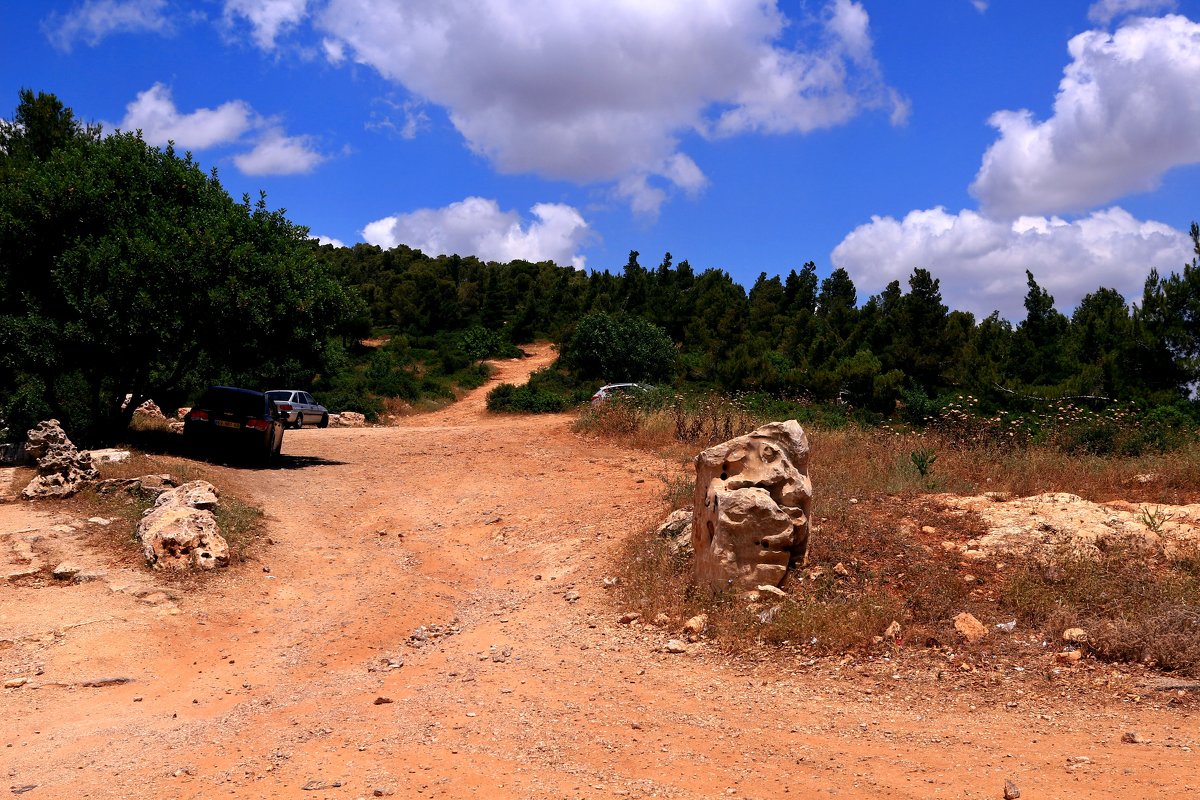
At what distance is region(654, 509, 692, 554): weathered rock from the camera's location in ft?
29.6

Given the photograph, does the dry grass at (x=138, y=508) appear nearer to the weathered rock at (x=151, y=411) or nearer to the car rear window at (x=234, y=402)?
the car rear window at (x=234, y=402)

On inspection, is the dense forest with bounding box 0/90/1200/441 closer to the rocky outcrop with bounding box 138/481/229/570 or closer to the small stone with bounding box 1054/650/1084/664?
the rocky outcrop with bounding box 138/481/229/570

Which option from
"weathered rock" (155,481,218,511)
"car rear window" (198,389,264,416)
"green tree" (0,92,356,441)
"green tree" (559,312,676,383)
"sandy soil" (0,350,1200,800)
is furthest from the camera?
"green tree" (559,312,676,383)

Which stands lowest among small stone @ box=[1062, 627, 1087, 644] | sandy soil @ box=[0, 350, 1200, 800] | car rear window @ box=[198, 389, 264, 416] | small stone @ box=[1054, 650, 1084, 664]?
sandy soil @ box=[0, 350, 1200, 800]

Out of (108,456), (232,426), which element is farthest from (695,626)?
(232,426)

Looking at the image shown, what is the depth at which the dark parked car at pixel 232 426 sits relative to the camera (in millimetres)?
16594

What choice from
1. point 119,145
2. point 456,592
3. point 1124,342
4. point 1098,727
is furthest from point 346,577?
point 1124,342

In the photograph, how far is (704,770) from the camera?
15.9ft

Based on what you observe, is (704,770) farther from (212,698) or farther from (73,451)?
(73,451)

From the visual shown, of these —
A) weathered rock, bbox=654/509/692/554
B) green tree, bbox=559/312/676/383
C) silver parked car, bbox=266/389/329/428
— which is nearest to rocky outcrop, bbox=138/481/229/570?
weathered rock, bbox=654/509/692/554

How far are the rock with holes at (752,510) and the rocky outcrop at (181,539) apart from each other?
5318 mm

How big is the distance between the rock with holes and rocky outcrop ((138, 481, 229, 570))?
5.32m

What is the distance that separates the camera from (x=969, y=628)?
6.73m

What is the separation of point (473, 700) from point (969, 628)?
3.82 m
